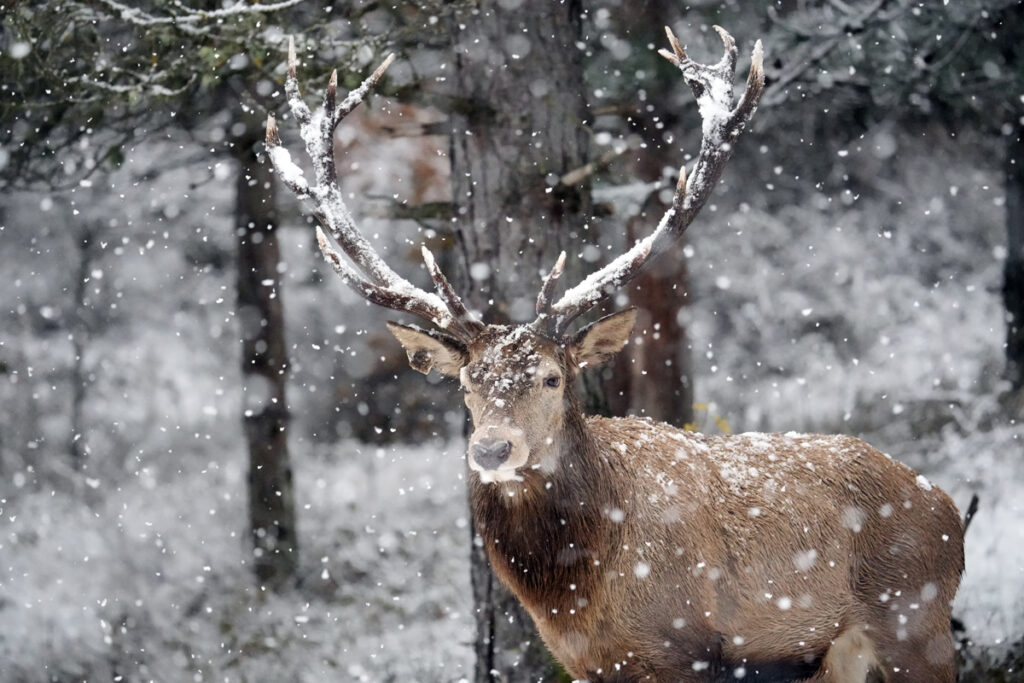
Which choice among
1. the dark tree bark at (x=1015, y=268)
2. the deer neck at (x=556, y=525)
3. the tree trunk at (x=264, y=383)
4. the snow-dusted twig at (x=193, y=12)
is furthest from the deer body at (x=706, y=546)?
the tree trunk at (x=264, y=383)

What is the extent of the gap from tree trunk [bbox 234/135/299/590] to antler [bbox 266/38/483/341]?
501cm

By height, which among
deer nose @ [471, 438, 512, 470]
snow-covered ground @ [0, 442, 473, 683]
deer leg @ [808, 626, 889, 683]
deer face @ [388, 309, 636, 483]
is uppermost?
deer face @ [388, 309, 636, 483]

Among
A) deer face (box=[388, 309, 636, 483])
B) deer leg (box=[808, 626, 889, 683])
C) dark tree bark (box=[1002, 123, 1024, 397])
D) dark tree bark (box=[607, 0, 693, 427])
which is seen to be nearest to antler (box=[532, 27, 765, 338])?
deer face (box=[388, 309, 636, 483])

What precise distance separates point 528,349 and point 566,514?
72cm

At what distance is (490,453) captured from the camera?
3.99 meters

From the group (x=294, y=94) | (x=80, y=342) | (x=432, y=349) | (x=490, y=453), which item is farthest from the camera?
(x=80, y=342)

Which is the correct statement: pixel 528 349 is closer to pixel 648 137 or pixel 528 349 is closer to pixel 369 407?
pixel 648 137

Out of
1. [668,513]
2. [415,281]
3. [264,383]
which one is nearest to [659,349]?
[668,513]

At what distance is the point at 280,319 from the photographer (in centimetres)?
1105

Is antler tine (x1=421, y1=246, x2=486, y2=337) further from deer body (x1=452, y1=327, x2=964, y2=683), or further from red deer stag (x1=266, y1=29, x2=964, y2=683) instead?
deer body (x1=452, y1=327, x2=964, y2=683)

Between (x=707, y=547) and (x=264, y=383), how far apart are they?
7.05 m

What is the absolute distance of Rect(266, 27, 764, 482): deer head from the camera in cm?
431

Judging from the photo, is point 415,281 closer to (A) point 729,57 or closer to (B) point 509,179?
(B) point 509,179

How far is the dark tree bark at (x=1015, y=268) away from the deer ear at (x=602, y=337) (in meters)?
6.80
